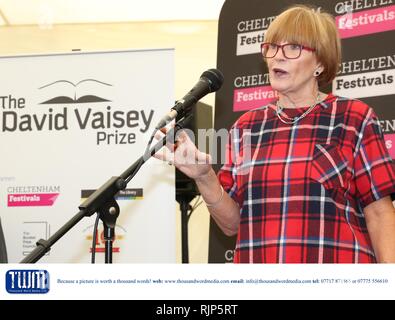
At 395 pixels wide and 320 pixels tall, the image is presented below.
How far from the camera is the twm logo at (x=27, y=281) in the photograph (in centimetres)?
78

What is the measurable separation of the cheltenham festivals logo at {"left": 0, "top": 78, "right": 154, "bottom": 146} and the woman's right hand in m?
1.41

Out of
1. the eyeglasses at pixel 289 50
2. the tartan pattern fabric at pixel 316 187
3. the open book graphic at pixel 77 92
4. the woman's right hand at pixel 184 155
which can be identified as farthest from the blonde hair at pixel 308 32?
the open book graphic at pixel 77 92

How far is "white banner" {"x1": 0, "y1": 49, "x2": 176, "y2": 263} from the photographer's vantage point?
8.87 feet

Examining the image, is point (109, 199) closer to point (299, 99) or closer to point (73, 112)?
point (299, 99)

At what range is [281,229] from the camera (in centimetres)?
155

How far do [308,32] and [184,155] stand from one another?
57 cm

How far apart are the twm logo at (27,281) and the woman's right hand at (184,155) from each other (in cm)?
50

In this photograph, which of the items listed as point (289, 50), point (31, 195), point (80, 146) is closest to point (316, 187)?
point (289, 50)

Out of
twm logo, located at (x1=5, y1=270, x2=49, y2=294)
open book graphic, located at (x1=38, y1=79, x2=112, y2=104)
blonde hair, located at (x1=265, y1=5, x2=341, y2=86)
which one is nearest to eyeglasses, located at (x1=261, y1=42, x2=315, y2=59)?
blonde hair, located at (x1=265, y1=5, x2=341, y2=86)

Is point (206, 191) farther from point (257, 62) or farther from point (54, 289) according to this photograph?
point (257, 62)

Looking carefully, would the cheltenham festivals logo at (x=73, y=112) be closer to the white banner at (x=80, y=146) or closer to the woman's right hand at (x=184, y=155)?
the white banner at (x=80, y=146)

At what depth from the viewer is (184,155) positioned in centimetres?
134
